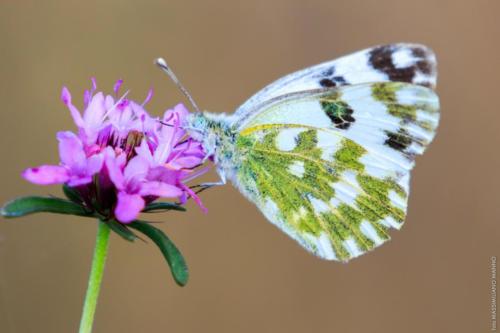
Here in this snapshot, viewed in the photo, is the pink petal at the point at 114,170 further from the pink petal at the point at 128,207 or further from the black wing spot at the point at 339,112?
the black wing spot at the point at 339,112

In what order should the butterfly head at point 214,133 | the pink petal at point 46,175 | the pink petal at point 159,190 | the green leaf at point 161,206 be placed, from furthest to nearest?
the butterfly head at point 214,133 < the green leaf at point 161,206 < the pink petal at point 159,190 < the pink petal at point 46,175

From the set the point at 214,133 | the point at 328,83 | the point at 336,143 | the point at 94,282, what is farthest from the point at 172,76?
the point at 94,282

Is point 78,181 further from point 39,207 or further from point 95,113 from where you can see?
point 95,113

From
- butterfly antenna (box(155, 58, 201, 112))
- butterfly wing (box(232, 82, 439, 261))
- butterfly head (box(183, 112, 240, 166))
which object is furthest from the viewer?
butterfly wing (box(232, 82, 439, 261))

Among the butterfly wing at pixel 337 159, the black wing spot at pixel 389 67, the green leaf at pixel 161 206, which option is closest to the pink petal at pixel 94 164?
the green leaf at pixel 161 206

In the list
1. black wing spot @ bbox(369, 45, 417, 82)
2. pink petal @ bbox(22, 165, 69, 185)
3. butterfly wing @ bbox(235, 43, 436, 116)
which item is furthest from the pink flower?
black wing spot @ bbox(369, 45, 417, 82)

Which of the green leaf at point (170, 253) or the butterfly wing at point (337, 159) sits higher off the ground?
the butterfly wing at point (337, 159)

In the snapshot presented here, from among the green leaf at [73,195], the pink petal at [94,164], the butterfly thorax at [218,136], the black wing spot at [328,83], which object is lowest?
the green leaf at [73,195]

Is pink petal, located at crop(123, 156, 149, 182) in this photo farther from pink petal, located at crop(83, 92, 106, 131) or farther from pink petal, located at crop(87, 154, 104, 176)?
pink petal, located at crop(83, 92, 106, 131)
